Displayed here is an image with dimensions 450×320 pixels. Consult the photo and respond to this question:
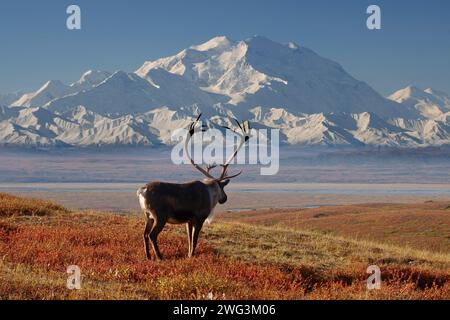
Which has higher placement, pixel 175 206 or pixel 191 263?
pixel 175 206

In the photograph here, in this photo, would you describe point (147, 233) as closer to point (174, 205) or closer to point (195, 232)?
point (174, 205)

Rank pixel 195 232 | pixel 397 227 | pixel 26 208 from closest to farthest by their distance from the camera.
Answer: pixel 195 232 → pixel 26 208 → pixel 397 227

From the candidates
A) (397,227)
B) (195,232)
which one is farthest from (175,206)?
(397,227)

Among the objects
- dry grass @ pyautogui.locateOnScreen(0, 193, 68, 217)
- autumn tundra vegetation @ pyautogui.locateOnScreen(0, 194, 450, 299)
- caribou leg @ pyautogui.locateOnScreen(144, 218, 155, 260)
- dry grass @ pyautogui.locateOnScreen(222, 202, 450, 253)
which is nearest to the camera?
autumn tundra vegetation @ pyautogui.locateOnScreen(0, 194, 450, 299)

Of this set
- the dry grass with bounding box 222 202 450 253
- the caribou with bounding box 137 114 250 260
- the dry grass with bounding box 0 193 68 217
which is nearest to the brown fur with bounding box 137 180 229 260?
the caribou with bounding box 137 114 250 260

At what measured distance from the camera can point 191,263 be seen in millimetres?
15531

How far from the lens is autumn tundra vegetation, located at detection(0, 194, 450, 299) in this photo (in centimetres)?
1209

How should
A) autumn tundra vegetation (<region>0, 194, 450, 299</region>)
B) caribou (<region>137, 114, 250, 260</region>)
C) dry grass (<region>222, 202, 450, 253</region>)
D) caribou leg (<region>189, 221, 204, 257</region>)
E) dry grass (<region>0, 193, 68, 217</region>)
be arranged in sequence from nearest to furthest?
autumn tundra vegetation (<region>0, 194, 450, 299</region>) → caribou (<region>137, 114, 250, 260</region>) → caribou leg (<region>189, 221, 204, 257</region>) → dry grass (<region>0, 193, 68, 217</region>) → dry grass (<region>222, 202, 450, 253</region>)

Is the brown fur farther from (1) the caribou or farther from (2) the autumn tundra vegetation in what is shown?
(2) the autumn tundra vegetation

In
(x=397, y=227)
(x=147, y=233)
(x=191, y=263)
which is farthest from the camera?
(x=397, y=227)

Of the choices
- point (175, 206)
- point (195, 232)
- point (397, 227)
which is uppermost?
point (175, 206)

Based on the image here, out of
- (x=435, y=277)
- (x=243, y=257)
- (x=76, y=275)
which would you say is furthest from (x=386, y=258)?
(x=76, y=275)

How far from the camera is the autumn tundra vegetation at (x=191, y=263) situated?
12.1 meters
